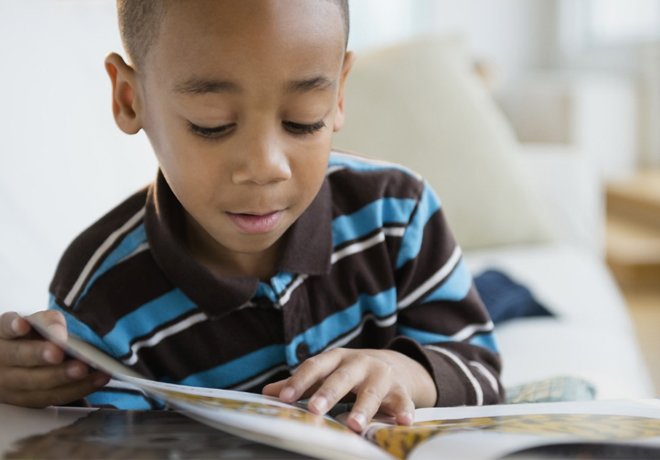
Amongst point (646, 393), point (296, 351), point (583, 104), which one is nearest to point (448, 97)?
point (646, 393)

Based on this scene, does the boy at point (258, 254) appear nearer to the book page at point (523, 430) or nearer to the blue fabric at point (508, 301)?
the book page at point (523, 430)

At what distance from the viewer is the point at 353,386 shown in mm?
558

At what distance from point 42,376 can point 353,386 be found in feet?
0.67

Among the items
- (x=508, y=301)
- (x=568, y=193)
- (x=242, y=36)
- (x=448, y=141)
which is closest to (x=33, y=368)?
(x=242, y=36)

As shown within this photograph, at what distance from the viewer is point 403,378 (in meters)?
0.63

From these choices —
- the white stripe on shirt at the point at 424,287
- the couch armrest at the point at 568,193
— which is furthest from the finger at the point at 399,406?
the couch armrest at the point at 568,193

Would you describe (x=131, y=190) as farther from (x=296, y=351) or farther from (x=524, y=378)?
(x=524, y=378)

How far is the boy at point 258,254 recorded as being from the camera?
556 mm

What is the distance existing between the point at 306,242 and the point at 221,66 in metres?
0.23

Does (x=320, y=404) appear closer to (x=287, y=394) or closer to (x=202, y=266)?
(x=287, y=394)

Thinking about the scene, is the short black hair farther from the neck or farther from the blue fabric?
the blue fabric

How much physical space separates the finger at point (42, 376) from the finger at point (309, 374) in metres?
0.15

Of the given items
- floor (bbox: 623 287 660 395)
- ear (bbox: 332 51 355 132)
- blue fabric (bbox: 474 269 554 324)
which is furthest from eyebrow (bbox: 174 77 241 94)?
floor (bbox: 623 287 660 395)

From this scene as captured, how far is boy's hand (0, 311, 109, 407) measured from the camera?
0.59 m
